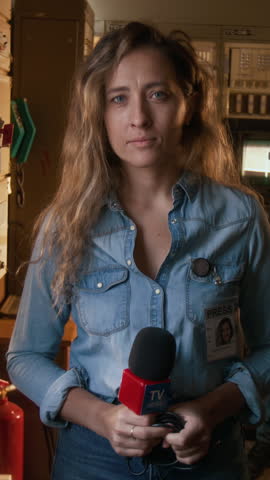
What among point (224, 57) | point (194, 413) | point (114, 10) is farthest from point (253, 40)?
point (194, 413)

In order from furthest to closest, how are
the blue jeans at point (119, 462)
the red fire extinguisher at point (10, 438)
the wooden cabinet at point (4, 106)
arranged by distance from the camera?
the wooden cabinet at point (4, 106) → the red fire extinguisher at point (10, 438) → the blue jeans at point (119, 462)

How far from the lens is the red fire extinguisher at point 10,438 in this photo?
225 centimetres

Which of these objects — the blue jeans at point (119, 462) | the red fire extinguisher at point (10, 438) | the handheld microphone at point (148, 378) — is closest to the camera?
the handheld microphone at point (148, 378)

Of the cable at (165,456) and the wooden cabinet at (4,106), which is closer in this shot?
the cable at (165,456)

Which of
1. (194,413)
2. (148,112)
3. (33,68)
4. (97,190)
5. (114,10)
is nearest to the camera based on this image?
(194,413)

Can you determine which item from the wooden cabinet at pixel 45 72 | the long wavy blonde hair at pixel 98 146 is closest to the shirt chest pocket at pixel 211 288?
the long wavy blonde hair at pixel 98 146

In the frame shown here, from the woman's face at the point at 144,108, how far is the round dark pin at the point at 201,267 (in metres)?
0.23

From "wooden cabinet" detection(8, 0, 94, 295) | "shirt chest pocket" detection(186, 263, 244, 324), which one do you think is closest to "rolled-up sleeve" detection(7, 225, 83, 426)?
"shirt chest pocket" detection(186, 263, 244, 324)

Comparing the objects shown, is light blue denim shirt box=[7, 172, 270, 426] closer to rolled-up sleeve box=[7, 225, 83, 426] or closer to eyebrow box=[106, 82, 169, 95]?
rolled-up sleeve box=[7, 225, 83, 426]

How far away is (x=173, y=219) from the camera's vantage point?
141 cm

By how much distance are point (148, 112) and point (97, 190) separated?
22 centimetres

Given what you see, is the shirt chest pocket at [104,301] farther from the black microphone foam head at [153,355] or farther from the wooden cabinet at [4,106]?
the wooden cabinet at [4,106]

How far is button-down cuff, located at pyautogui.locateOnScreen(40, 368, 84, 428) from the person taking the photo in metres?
1.33

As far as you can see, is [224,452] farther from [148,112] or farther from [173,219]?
[148,112]
